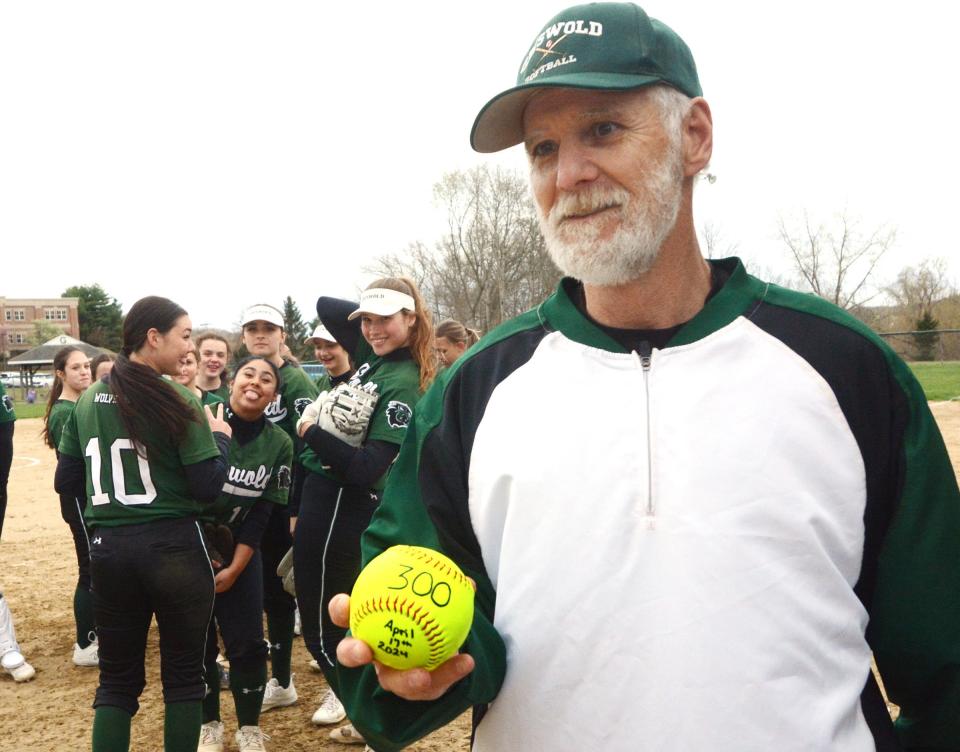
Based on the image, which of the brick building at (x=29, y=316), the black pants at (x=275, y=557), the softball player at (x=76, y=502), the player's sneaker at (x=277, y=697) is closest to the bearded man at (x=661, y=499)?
the black pants at (x=275, y=557)

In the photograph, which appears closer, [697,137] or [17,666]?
[697,137]

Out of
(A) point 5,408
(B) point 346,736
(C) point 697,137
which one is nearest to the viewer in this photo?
(C) point 697,137

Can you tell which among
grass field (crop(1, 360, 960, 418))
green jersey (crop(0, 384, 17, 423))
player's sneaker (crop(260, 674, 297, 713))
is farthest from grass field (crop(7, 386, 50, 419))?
player's sneaker (crop(260, 674, 297, 713))

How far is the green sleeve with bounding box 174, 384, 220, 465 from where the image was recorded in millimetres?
3707

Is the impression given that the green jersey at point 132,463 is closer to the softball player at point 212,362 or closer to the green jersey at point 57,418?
the softball player at point 212,362

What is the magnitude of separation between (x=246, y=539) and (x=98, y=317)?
259 ft

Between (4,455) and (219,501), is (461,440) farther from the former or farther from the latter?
(4,455)

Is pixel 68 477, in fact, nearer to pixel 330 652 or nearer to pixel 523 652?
pixel 330 652

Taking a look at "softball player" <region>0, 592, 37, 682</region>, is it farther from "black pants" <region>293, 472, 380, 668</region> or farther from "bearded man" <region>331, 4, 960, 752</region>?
"bearded man" <region>331, 4, 960, 752</region>

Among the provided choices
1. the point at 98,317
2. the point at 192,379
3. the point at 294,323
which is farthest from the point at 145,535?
the point at 98,317

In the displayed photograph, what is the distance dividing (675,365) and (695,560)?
0.41 metres

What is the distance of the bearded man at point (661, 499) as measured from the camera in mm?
1533

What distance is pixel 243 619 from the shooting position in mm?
4340

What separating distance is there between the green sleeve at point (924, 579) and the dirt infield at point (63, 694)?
126 inches
